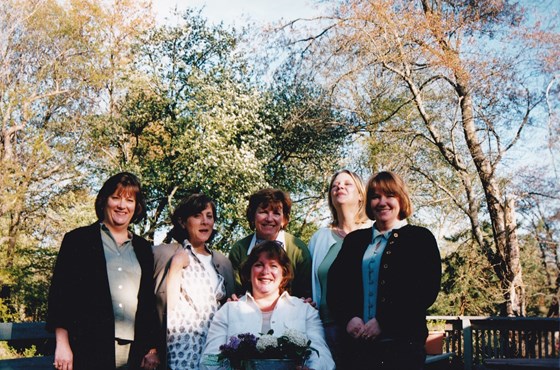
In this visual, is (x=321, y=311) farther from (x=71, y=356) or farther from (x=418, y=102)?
(x=418, y=102)

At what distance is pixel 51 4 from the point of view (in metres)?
15.8

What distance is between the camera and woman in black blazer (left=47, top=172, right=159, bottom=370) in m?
2.65

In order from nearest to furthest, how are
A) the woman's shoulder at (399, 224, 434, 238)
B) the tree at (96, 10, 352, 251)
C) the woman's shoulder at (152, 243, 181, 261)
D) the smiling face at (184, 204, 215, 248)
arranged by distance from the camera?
the woman's shoulder at (399, 224, 434, 238), the woman's shoulder at (152, 243, 181, 261), the smiling face at (184, 204, 215, 248), the tree at (96, 10, 352, 251)

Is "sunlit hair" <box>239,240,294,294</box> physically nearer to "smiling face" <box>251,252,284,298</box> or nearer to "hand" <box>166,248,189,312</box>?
"smiling face" <box>251,252,284,298</box>

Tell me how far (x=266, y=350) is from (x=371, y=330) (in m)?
0.48

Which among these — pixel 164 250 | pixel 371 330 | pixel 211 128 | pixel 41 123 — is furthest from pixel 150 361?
pixel 41 123

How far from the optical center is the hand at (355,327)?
8.19 feet

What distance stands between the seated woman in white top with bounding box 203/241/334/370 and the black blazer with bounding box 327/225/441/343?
183 millimetres

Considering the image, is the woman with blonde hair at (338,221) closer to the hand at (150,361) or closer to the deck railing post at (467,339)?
the hand at (150,361)

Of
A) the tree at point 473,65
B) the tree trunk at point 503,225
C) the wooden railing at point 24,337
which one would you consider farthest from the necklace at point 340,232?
the tree trunk at point 503,225

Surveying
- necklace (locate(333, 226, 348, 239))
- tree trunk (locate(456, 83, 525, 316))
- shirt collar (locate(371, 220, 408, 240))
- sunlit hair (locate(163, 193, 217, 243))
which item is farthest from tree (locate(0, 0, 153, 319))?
shirt collar (locate(371, 220, 408, 240))

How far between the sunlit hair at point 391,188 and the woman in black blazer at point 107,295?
3.98ft

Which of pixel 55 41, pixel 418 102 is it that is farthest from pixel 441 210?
pixel 55 41

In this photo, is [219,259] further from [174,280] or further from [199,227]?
[174,280]
